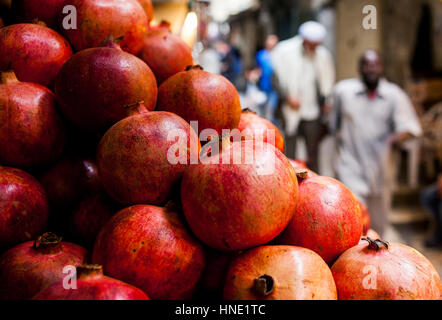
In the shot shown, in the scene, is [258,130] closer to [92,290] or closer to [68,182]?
[68,182]

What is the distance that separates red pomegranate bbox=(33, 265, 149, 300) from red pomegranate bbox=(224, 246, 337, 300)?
244mm

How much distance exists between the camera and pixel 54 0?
186 cm

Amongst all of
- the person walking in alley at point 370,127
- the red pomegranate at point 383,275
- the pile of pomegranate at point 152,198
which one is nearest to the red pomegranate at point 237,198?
the pile of pomegranate at point 152,198

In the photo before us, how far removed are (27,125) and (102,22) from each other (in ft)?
1.74

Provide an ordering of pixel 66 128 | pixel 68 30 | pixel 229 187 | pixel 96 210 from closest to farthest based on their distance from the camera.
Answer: pixel 229 187
pixel 96 210
pixel 66 128
pixel 68 30

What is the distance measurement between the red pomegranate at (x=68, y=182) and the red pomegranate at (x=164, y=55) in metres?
0.52

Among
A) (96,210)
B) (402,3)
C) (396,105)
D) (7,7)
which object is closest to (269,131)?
(96,210)

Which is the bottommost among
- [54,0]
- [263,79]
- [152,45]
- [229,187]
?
[263,79]

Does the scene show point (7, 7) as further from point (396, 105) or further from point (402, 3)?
point (402, 3)

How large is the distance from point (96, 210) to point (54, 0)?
1.02 meters

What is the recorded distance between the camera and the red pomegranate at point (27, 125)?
1.43m

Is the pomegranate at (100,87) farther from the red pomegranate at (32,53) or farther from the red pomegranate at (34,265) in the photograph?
the red pomegranate at (34,265)

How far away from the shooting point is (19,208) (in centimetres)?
133

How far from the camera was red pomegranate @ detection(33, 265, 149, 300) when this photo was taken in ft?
3.05
